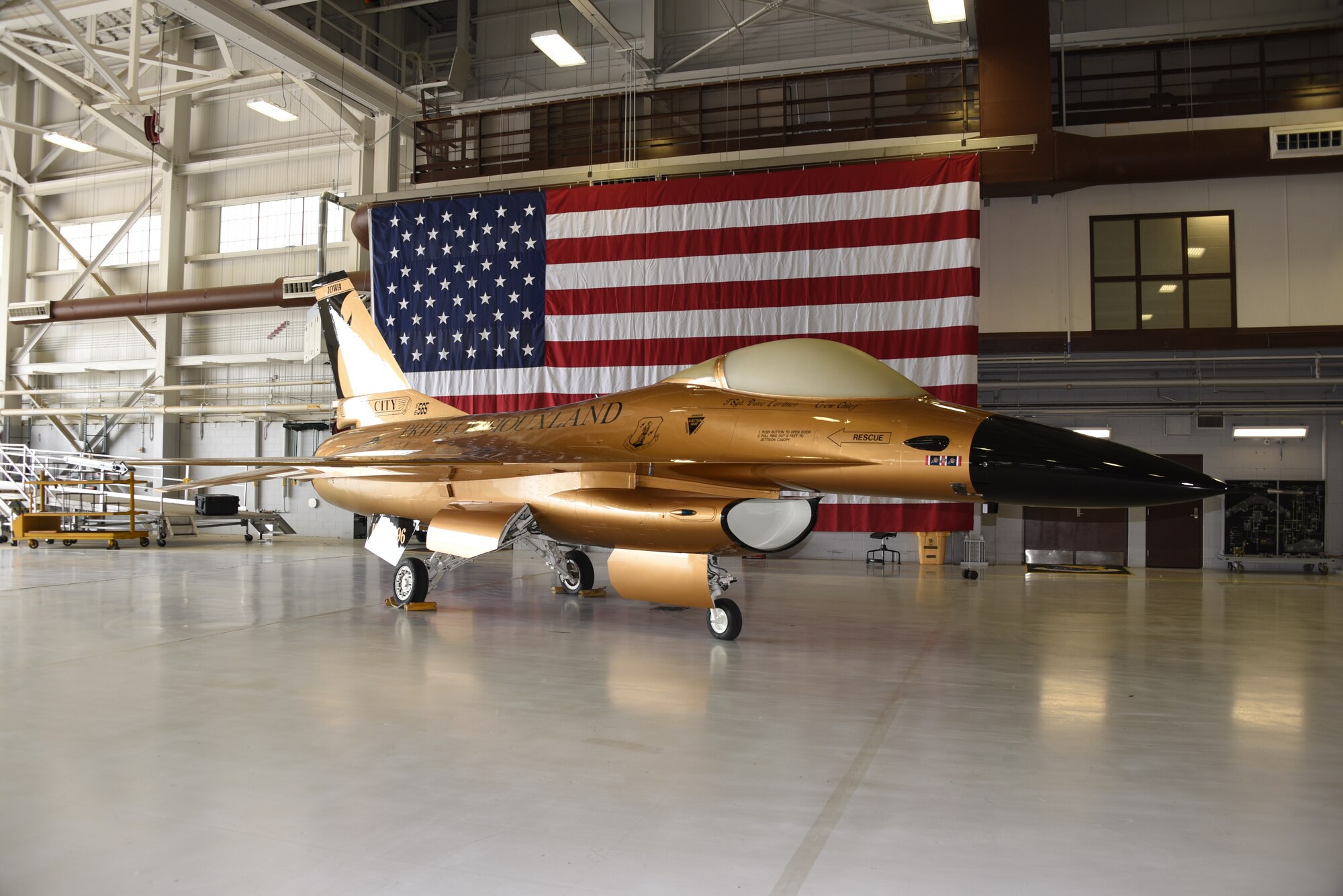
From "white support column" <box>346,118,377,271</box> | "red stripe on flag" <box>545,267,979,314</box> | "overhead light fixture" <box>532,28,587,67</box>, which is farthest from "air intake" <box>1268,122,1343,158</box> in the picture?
"white support column" <box>346,118,377,271</box>

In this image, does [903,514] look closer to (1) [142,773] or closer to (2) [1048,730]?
(2) [1048,730]

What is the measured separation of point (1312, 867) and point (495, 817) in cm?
251

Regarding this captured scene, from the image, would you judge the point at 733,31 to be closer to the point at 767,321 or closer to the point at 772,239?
the point at 772,239

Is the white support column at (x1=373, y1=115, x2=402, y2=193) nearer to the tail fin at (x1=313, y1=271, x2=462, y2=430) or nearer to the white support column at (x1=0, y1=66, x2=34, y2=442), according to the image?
the tail fin at (x1=313, y1=271, x2=462, y2=430)

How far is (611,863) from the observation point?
8.27 feet

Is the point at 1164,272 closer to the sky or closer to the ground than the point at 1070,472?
closer to the sky

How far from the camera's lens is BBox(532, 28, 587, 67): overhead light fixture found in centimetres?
1114

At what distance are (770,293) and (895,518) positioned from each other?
3.27 metres

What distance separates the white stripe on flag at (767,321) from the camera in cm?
1045

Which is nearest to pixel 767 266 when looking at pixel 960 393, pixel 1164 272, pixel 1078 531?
pixel 960 393

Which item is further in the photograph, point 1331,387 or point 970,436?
point 1331,387

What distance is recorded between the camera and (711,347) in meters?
11.2

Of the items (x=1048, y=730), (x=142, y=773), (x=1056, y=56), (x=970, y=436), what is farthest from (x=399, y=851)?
(x=1056, y=56)

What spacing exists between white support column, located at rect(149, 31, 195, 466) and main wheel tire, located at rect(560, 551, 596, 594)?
1575 cm
